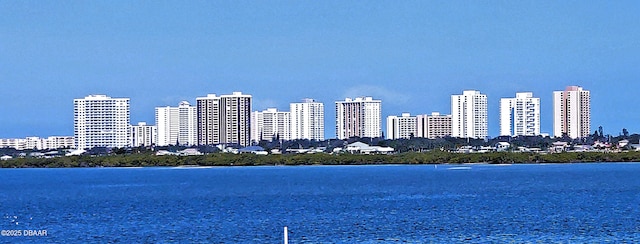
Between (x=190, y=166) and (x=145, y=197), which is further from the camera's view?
(x=190, y=166)

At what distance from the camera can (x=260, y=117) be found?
18588cm

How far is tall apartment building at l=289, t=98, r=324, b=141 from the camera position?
18650 cm

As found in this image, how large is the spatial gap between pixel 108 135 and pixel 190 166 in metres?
42.7

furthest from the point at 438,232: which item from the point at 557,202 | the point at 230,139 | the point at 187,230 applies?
the point at 230,139

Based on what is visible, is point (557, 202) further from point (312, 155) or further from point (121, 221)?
point (312, 155)

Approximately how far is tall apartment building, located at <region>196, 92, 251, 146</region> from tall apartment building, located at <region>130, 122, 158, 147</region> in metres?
14.4

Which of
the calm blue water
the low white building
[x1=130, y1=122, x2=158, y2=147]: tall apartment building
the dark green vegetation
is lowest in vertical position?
the calm blue water

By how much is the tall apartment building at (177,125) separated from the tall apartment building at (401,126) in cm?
3119

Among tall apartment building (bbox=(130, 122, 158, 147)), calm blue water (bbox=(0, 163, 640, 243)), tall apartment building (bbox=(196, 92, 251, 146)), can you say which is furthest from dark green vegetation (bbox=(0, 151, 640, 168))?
calm blue water (bbox=(0, 163, 640, 243))

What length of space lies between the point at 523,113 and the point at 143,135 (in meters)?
59.0

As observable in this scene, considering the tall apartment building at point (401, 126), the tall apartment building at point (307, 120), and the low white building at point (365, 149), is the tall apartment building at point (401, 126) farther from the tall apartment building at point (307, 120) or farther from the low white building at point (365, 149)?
the low white building at point (365, 149)

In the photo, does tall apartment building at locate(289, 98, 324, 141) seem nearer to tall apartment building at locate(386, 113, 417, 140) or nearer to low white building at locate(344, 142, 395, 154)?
tall apartment building at locate(386, 113, 417, 140)

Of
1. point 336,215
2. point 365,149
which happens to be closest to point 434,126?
point 365,149

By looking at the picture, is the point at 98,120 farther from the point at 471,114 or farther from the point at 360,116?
the point at 471,114
